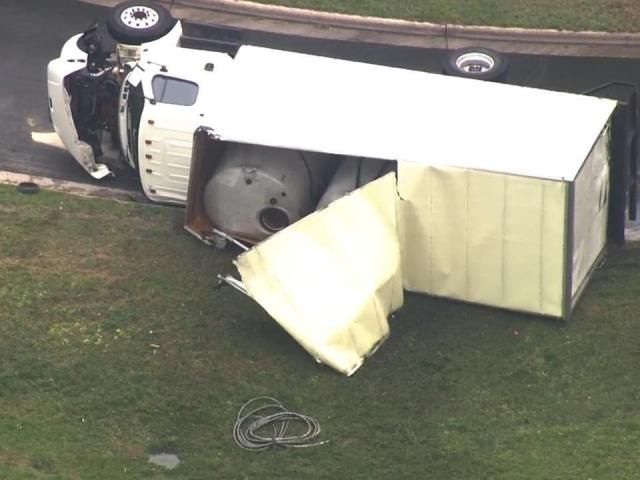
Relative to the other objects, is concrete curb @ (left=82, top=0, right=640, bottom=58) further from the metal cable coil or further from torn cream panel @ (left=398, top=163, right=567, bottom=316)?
the metal cable coil

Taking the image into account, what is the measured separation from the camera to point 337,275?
15.7 m

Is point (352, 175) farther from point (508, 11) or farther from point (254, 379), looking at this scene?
point (508, 11)

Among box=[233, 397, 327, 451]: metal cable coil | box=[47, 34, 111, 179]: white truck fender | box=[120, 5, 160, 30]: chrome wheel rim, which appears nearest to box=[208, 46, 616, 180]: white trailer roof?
box=[120, 5, 160, 30]: chrome wheel rim

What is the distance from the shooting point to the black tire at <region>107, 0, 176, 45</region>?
62.2 ft

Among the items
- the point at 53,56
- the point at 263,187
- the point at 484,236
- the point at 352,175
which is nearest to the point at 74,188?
the point at 263,187

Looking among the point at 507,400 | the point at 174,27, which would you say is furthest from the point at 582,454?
the point at 174,27

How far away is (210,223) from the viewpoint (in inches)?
686

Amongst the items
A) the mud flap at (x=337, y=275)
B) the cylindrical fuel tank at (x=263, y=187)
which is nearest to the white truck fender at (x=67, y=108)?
the cylindrical fuel tank at (x=263, y=187)

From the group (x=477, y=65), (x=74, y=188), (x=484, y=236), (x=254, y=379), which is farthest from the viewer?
(x=477, y=65)

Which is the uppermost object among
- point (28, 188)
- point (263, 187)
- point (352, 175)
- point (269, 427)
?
point (352, 175)

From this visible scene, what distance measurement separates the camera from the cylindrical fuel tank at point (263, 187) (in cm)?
1683

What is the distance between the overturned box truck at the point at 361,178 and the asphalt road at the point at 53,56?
1.49 meters

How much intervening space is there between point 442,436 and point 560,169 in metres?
3.26

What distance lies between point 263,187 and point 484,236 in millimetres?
2660
